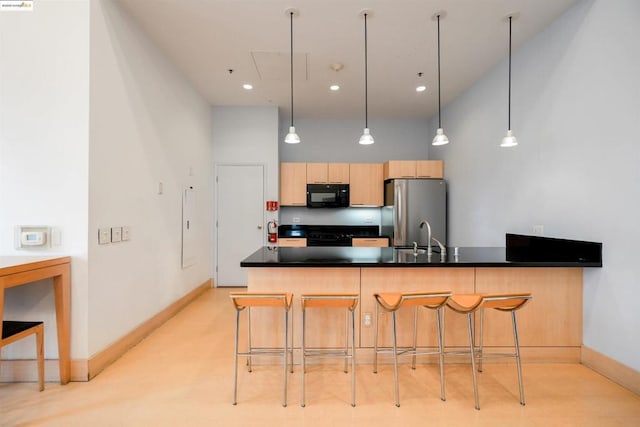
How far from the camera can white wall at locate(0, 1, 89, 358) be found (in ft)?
7.59

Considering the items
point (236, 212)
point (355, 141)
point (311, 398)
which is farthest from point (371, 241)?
point (311, 398)

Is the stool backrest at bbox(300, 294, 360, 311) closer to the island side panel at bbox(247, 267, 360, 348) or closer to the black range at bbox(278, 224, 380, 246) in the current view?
the island side panel at bbox(247, 267, 360, 348)

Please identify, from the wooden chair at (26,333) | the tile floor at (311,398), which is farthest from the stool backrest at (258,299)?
the wooden chair at (26,333)

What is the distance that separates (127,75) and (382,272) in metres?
2.88

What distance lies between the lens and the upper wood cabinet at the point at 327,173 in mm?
5395

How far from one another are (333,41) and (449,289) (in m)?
2.69

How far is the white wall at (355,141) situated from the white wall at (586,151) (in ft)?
7.01

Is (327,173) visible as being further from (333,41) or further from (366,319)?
(366,319)

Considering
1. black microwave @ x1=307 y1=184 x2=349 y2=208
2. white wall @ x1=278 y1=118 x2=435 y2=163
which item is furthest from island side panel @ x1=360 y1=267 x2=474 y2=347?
white wall @ x1=278 y1=118 x2=435 y2=163

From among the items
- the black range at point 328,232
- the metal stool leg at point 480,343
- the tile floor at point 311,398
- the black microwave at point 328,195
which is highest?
the black microwave at point 328,195

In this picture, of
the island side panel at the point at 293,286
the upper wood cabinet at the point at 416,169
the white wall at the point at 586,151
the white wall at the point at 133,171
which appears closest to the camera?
the white wall at the point at 586,151

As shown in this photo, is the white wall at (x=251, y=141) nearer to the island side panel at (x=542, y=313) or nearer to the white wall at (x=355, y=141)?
the white wall at (x=355, y=141)

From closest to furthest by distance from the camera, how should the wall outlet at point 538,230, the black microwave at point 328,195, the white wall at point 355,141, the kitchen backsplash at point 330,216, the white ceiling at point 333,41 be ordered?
the white ceiling at point 333,41, the wall outlet at point 538,230, the black microwave at point 328,195, the kitchen backsplash at point 330,216, the white wall at point 355,141

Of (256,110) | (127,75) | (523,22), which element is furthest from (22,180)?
(523,22)
